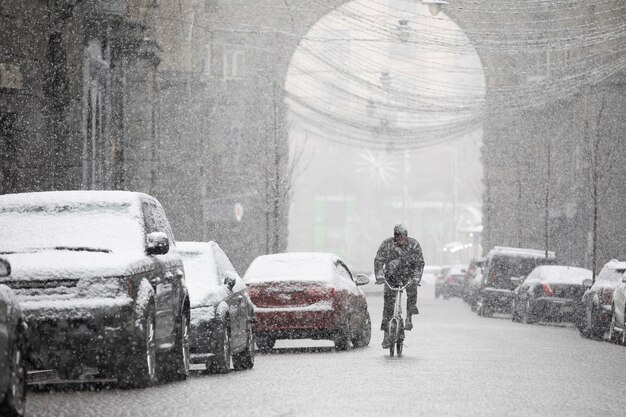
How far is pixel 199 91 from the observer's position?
48.2 metres

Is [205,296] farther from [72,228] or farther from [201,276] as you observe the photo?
[72,228]

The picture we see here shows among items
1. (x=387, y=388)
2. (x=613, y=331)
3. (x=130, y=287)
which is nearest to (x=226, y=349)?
(x=387, y=388)

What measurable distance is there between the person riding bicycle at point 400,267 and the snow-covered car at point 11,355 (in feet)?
29.4

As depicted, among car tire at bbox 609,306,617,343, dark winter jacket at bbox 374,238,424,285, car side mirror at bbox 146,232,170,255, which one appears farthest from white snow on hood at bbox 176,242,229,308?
car tire at bbox 609,306,617,343

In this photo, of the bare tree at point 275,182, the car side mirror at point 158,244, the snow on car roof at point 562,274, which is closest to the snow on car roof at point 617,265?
the snow on car roof at point 562,274

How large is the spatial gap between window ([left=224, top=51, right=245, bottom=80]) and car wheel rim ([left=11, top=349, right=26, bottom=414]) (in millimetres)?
51029

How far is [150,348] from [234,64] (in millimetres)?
48696

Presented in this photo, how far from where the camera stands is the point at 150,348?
13445mm

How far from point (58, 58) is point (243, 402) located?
19460 millimetres

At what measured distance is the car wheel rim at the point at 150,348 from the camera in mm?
13258

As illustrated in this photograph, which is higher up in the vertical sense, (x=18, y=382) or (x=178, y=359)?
(x=18, y=382)

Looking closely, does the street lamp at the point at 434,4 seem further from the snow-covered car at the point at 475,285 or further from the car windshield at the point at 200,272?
the car windshield at the point at 200,272

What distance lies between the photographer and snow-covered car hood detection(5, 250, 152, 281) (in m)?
13.0

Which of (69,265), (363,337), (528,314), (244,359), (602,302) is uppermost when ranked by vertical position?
(69,265)
